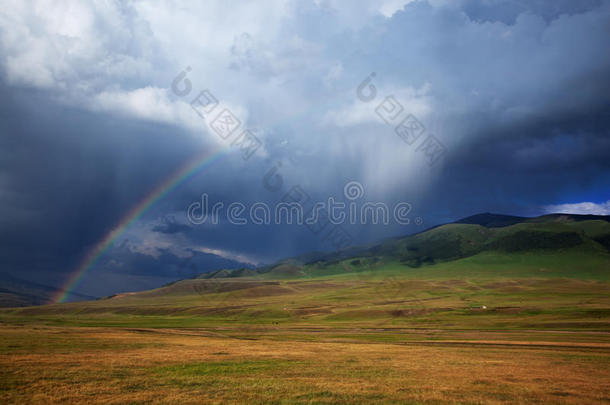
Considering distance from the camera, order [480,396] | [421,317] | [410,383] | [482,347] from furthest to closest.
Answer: [421,317], [482,347], [410,383], [480,396]

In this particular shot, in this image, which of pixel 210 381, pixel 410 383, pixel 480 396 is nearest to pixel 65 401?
pixel 210 381

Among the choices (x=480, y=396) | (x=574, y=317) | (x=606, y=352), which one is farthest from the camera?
(x=574, y=317)

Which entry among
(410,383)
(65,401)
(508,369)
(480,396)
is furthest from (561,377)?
(65,401)

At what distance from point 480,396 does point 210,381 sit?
68.3 ft

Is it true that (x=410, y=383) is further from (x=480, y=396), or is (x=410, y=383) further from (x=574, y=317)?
(x=574, y=317)

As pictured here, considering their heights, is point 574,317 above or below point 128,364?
below

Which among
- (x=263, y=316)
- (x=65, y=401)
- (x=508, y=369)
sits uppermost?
(x=65, y=401)

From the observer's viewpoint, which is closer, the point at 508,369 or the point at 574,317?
the point at 508,369

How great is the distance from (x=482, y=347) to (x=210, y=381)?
45.3 metres

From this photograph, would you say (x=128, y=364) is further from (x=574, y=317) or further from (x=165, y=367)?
(x=574, y=317)

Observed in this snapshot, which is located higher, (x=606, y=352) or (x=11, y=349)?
(x=11, y=349)

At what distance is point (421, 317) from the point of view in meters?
135

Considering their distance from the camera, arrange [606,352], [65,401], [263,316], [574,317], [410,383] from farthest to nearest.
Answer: [263,316] < [574,317] < [606,352] < [410,383] < [65,401]

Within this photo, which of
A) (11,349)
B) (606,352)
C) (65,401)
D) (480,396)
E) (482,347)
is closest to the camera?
(65,401)
